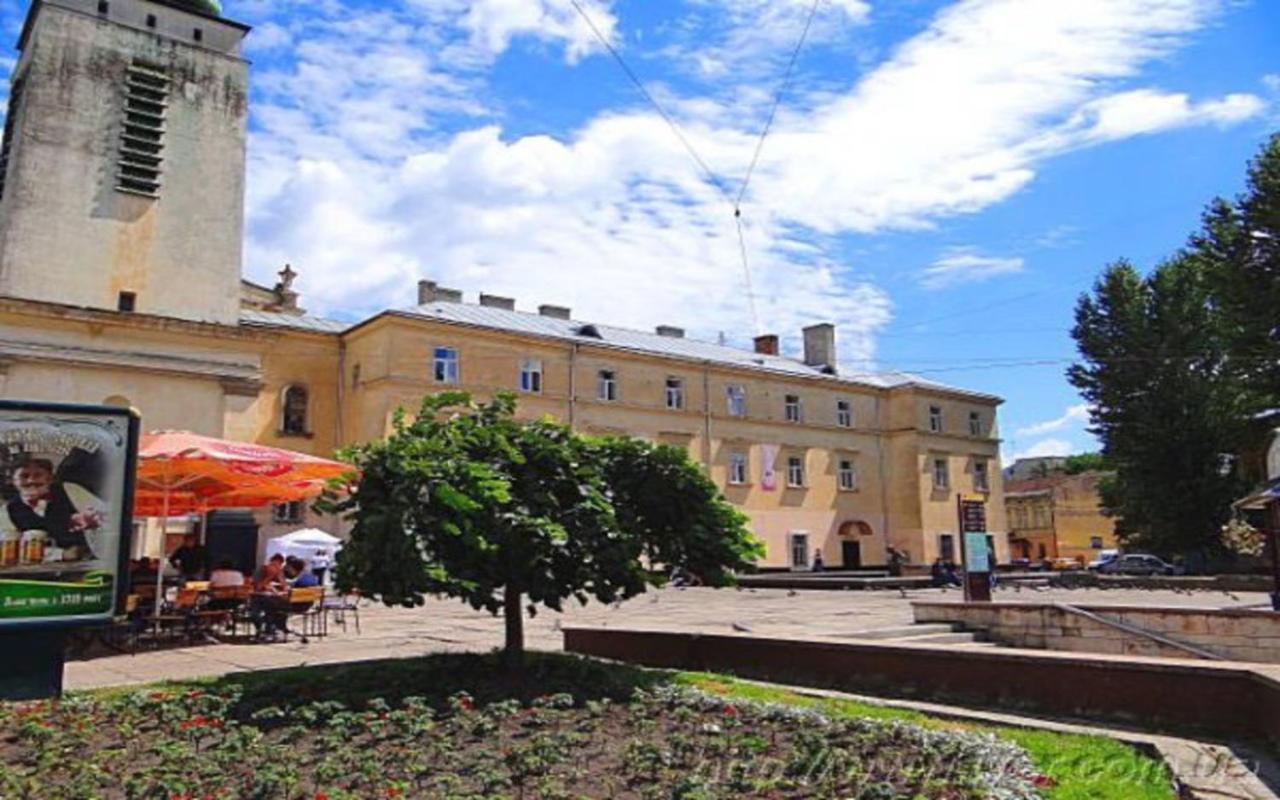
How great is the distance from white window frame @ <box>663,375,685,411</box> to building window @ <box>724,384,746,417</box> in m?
2.58

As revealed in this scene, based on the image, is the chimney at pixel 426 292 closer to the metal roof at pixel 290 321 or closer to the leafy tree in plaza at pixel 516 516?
the metal roof at pixel 290 321

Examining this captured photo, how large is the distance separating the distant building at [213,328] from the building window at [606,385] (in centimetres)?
12

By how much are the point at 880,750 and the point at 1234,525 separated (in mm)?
19882

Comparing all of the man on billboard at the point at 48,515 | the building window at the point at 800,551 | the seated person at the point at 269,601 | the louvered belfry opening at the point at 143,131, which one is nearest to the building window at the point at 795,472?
the building window at the point at 800,551

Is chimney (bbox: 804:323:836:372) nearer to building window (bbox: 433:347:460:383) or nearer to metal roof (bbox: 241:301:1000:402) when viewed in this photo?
metal roof (bbox: 241:301:1000:402)

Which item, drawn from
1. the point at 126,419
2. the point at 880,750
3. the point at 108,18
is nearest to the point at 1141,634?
the point at 880,750

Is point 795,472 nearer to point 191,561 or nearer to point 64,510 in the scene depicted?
point 191,561

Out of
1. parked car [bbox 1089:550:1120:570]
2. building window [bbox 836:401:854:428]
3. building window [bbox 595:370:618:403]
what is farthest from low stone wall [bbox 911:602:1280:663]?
parked car [bbox 1089:550:1120:570]

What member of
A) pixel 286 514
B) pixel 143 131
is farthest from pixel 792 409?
pixel 143 131

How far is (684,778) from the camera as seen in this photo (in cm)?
543

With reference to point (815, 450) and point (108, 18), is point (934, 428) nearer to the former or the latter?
point (815, 450)

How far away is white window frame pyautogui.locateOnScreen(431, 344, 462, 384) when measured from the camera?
36.4 m

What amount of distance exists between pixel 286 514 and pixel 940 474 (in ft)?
111

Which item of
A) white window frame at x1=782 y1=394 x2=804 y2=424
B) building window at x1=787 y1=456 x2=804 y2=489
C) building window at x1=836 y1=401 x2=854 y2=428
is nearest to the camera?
building window at x1=787 y1=456 x2=804 y2=489
